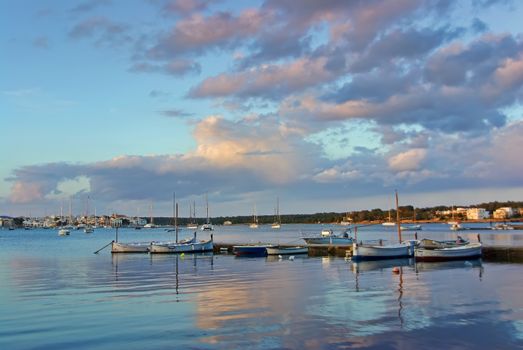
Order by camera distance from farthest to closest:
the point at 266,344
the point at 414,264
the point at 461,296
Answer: the point at 414,264 → the point at 461,296 → the point at 266,344

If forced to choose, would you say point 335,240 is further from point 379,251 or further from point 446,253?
point 446,253

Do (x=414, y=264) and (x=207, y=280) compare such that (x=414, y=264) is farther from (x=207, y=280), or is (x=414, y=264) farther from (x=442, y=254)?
(x=207, y=280)

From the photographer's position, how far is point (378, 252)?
59.4 metres

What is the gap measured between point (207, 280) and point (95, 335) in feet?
67.6

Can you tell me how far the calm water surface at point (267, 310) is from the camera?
2053 centimetres

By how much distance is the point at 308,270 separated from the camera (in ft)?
164

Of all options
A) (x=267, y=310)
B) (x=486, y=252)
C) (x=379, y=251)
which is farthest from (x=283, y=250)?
(x=267, y=310)

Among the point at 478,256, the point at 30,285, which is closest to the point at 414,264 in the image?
the point at 478,256

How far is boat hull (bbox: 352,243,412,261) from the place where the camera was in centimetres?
5778

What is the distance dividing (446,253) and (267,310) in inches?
1409

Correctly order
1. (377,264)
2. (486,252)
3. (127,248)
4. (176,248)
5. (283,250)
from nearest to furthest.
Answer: (377,264)
(486,252)
(283,250)
(176,248)
(127,248)

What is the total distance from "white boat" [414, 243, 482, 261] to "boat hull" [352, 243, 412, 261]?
14.3ft

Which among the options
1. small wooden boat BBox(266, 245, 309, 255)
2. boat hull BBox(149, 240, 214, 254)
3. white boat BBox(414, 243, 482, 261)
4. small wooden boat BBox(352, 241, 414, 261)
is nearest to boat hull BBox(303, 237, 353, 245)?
small wooden boat BBox(266, 245, 309, 255)

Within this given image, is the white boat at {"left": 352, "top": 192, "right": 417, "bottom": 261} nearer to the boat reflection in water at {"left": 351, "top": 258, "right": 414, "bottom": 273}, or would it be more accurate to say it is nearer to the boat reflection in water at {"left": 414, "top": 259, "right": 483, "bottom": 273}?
the boat reflection in water at {"left": 351, "top": 258, "right": 414, "bottom": 273}
